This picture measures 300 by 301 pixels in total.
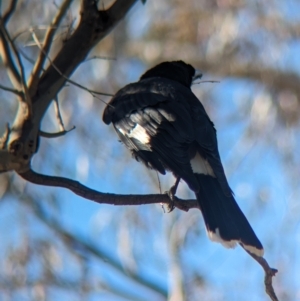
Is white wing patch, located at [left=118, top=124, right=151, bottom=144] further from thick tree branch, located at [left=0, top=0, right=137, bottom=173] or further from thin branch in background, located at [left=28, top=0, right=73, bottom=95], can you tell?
thin branch in background, located at [left=28, top=0, right=73, bottom=95]

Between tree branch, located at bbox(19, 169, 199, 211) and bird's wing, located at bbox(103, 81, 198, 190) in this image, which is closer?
tree branch, located at bbox(19, 169, 199, 211)

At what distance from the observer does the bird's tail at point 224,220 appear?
3.34m

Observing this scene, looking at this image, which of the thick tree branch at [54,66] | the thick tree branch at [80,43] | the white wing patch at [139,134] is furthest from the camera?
the white wing patch at [139,134]

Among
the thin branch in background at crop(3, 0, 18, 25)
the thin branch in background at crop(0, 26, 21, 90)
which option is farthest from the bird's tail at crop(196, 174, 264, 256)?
the thin branch in background at crop(3, 0, 18, 25)

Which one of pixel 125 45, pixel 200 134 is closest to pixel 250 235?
pixel 200 134

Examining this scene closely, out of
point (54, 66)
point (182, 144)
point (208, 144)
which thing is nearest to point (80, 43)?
point (54, 66)

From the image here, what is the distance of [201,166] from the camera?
3824mm

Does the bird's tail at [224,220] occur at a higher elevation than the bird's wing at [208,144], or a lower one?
lower

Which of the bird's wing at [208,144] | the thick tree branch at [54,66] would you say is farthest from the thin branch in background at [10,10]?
the bird's wing at [208,144]

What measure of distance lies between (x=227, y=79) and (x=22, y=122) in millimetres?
5876

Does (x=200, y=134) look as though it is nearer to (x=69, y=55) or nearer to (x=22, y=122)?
(x=69, y=55)

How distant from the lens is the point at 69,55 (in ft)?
11.1

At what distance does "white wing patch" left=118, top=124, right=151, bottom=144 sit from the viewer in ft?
12.1

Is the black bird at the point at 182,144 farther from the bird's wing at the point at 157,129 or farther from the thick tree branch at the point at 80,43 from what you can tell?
the thick tree branch at the point at 80,43
